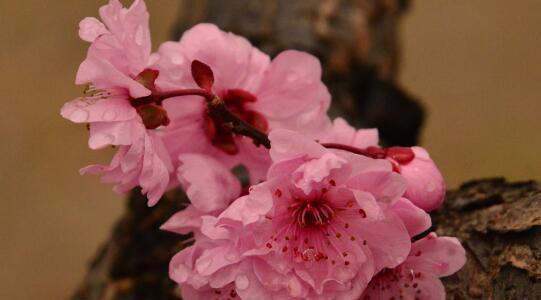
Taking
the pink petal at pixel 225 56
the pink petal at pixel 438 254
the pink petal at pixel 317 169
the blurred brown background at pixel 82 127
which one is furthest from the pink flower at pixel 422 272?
the blurred brown background at pixel 82 127

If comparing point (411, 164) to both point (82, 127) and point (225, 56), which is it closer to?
point (225, 56)

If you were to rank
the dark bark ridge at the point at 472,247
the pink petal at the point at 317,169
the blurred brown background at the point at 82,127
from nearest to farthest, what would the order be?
1. the pink petal at the point at 317,169
2. the dark bark ridge at the point at 472,247
3. the blurred brown background at the point at 82,127

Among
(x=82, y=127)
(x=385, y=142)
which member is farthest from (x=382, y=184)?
(x=82, y=127)

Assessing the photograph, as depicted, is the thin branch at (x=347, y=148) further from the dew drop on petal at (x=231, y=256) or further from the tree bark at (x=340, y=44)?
the tree bark at (x=340, y=44)

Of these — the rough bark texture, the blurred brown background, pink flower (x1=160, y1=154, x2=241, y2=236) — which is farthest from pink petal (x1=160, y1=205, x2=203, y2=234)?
the blurred brown background

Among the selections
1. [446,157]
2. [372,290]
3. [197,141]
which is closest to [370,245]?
[372,290]

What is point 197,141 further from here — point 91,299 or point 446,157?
point 446,157
